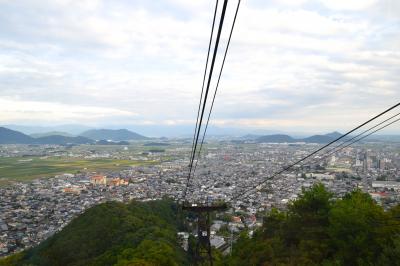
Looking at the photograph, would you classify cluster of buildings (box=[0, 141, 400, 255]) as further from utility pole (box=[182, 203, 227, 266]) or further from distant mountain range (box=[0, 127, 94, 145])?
distant mountain range (box=[0, 127, 94, 145])

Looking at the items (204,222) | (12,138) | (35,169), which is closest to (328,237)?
(204,222)

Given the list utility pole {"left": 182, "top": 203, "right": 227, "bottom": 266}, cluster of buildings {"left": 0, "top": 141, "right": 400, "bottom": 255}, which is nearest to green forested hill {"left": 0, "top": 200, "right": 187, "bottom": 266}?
cluster of buildings {"left": 0, "top": 141, "right": 400, "bottom": 255}

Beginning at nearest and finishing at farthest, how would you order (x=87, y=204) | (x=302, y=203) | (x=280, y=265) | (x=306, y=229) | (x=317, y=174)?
(x=280, y=265) → (x=306, y=229) → (x=302, y=203) → (x=87, y=204) → (x=317, y=174)

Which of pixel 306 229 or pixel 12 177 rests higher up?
pixel 306 229

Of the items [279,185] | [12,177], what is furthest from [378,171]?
[12,177]

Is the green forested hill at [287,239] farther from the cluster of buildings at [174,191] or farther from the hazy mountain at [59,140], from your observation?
the hazy mountain at [59,140]

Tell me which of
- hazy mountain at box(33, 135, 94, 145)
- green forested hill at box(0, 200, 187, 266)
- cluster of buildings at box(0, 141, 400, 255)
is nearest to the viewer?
green forested hill at box(0, 200, 187, 266)

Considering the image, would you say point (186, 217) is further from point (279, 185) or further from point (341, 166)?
point (341, 166)
